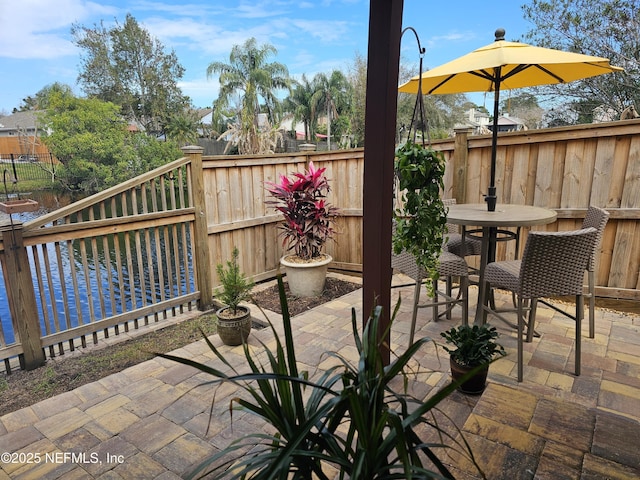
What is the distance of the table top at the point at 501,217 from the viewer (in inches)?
93.8

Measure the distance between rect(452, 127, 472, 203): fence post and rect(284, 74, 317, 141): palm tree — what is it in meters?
23.5

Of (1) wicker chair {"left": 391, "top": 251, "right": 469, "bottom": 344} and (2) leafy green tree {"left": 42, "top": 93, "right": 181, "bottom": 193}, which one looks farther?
(2) leafy green tree {"left": 42, "top": 93, "right": 181, "bottom": 193}

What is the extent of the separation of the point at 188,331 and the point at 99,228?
1098 millimetres

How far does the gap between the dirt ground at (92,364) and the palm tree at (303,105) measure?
2409cm

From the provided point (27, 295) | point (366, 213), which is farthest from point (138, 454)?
point (27, 295)

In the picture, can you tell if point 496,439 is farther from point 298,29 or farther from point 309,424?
point 298,29

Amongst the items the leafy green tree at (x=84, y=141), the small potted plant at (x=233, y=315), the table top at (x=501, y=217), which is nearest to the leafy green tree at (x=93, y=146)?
the leafy green tree at (x=84, y=141)

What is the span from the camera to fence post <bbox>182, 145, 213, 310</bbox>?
11.5ft

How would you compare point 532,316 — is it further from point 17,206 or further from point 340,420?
point 17,206

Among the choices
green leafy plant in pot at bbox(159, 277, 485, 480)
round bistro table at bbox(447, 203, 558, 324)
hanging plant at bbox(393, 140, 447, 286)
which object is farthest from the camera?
round bistro table at bbox(447, 203, 558, 324)

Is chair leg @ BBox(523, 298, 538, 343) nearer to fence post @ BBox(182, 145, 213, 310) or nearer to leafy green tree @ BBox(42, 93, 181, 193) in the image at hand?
fence post @ BBox(182, 145, 213, 310)

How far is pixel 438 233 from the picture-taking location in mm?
2160

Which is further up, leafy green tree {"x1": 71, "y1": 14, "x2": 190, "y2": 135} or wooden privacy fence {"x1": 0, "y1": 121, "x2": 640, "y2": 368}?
leafy green tree {"x1": 71, "y1": 14, "x2": 190, "y2": 135}

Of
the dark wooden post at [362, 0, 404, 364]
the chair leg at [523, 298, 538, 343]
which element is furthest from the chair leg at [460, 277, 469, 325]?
the dark wooden post at [362, 0, 404, 364]
